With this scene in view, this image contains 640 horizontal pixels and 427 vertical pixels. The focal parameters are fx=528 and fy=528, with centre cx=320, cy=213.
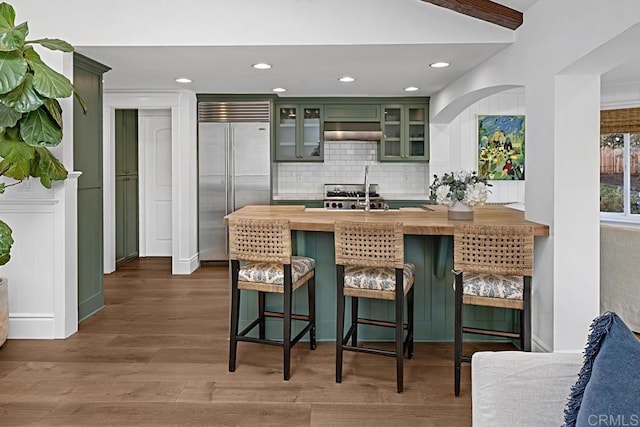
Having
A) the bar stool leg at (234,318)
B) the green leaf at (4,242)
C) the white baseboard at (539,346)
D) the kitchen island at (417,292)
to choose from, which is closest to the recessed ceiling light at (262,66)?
the kitchen island at (417,292)

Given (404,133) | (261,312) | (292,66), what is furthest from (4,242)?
(404,133)

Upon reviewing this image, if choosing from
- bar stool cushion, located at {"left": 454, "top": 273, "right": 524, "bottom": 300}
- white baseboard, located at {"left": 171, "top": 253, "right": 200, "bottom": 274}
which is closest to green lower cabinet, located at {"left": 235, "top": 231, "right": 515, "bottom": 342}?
bar stool cushion, located at {"left": 454, "top": 273, "right": 524, "bottom": 300}

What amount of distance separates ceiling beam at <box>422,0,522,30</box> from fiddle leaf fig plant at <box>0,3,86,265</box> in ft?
8.60

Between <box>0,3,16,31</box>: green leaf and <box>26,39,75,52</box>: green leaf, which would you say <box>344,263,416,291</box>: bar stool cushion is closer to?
<box>26,39,75,52</box>: green leaf

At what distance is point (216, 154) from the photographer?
690cm

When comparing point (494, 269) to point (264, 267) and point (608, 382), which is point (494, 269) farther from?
point (608, 382)

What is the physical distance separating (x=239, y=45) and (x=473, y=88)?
2211 millimetres

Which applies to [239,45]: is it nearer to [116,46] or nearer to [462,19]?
[116,46]

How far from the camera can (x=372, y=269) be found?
11.0 ft

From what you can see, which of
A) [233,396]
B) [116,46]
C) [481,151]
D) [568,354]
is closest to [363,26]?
[116,46]

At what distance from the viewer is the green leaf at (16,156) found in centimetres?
326

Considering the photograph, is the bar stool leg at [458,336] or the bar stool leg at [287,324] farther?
the bar stool leg at [287,324]

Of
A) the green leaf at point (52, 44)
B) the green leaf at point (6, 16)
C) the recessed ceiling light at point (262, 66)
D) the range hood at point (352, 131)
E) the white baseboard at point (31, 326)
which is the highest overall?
the recessed ceiling light at point (262, 66)

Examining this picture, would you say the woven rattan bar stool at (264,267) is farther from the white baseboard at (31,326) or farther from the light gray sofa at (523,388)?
the light gray sofa at (523,388)
